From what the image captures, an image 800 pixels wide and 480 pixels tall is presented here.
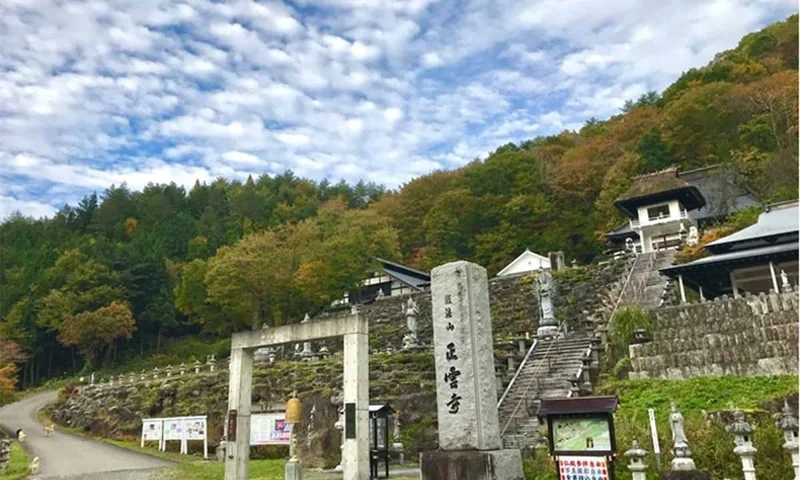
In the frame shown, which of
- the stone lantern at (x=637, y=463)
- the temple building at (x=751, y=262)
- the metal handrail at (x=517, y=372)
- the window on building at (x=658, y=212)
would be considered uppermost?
the window on building at (x=658, y=212)

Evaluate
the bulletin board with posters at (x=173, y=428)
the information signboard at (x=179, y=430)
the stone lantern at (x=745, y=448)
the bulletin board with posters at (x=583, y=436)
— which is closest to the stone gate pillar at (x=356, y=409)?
the bulletin board with posters at (x=583, y=436)

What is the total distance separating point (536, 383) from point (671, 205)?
71.7ft

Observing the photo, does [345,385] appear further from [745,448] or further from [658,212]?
[658,212]

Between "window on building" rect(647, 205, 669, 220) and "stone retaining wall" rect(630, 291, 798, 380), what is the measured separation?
2001cm

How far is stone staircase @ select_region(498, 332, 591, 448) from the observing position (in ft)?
43.9

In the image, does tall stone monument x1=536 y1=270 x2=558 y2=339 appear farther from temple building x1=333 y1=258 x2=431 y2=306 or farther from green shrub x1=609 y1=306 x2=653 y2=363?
temple building x1=333 y1=258 x2=431 y2=306

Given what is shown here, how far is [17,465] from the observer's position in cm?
1606

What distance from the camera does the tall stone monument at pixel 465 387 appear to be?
7629 mm

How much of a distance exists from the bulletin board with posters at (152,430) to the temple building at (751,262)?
17.8 m

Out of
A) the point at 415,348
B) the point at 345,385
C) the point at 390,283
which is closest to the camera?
the point at 345,385

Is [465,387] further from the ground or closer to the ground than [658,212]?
closer to the ground

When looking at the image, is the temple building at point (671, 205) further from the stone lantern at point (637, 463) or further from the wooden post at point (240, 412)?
the stone lantern at point (637, 463)

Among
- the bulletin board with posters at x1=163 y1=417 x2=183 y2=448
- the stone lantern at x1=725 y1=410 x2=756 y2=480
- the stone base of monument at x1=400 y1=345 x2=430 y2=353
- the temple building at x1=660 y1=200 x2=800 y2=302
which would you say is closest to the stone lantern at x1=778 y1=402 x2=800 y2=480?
the stone lantern at x1=725 y1=410 x2=756 y2=480

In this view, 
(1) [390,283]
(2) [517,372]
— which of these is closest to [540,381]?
(2) [517,372]
